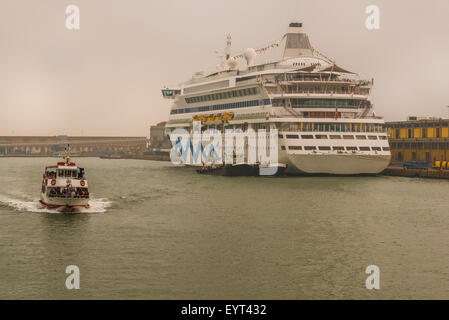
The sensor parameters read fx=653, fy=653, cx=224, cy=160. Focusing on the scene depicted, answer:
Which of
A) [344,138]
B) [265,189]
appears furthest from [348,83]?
[265,189]

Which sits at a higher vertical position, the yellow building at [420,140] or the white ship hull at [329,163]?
A: the yellow building at [420,140]

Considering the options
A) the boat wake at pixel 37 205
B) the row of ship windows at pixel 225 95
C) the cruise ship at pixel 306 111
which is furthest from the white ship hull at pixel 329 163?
the boat wake at pixel 37 205

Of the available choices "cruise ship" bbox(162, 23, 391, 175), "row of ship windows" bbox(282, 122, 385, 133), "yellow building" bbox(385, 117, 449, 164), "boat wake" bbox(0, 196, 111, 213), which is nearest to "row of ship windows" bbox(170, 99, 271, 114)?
"cruise ship" bbox(162, 23, 391, 175)

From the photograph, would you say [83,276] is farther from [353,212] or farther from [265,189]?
[265,189]

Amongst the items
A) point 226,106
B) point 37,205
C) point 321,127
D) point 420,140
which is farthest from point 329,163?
point 37,205

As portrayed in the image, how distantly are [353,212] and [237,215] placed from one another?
8.31 m

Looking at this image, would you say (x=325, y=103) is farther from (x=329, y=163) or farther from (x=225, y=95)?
(x=225, y=95)

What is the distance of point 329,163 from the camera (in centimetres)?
7375

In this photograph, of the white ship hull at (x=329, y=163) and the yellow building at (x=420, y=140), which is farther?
the yellow building at (x=420, y=140)

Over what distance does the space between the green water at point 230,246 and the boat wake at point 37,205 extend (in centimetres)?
9

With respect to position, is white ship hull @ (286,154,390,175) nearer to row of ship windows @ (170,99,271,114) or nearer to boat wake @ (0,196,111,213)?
row of ship windows @ (170,99,271,114)

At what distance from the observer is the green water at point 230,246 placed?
25.0 m

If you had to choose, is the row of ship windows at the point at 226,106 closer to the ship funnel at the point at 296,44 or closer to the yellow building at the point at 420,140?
the ship funnel at the point at 296,44

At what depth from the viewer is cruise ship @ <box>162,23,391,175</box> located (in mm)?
74750
